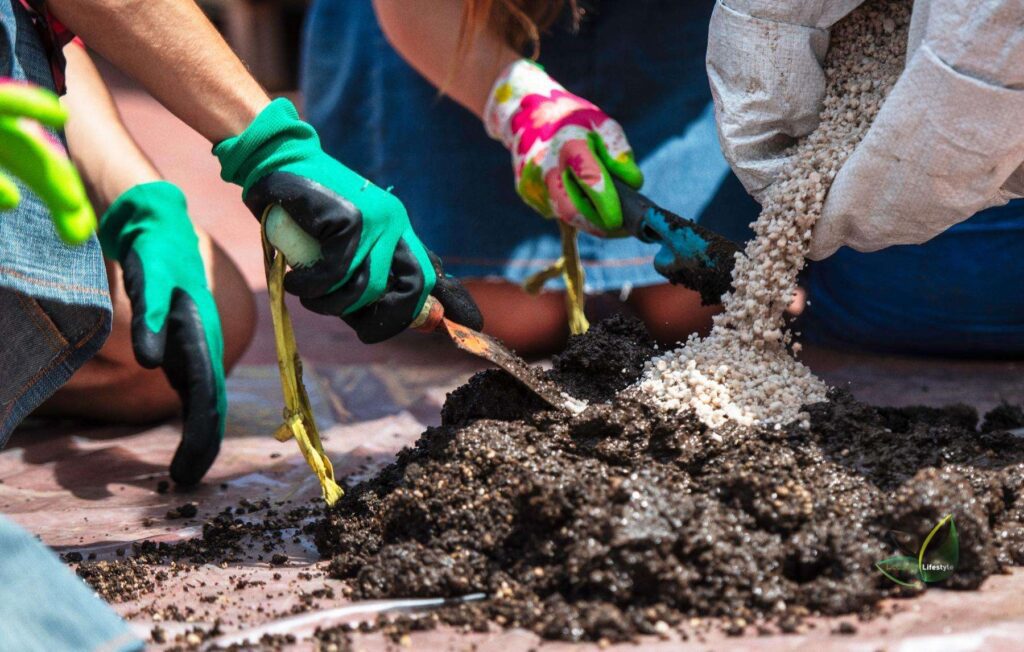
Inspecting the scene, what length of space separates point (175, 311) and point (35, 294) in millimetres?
311

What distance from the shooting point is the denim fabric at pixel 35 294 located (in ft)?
3.99

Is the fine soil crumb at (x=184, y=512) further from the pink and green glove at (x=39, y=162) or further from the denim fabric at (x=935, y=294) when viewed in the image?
the denim fabric at (x=935, y=294)

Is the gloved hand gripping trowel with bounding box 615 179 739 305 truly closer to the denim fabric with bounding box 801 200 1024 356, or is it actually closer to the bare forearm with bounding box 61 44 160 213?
the denim fabric with bounding box 801 200 1024 356

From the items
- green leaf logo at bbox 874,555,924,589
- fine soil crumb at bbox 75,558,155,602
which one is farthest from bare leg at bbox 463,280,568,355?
green leaf logo at bbox 874,555,924,589

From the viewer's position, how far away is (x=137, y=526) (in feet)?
4.41

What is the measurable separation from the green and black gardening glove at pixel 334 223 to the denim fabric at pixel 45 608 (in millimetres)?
489

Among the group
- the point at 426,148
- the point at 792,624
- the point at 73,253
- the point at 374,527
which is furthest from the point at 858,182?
the point at 426,148

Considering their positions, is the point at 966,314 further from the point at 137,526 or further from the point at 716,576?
the point at 137,526

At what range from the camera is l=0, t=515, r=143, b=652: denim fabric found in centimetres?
77

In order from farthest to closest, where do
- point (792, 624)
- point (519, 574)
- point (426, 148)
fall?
point (426, 148) < point (519, 574) < point (792, 624)

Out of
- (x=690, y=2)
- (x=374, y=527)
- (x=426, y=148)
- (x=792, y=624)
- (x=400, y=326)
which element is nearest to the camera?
(x=792, y=624)

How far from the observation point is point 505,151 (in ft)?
6.91

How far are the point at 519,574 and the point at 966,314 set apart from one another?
1128 millimetres

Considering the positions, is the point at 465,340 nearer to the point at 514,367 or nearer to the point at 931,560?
the point at 514,367
